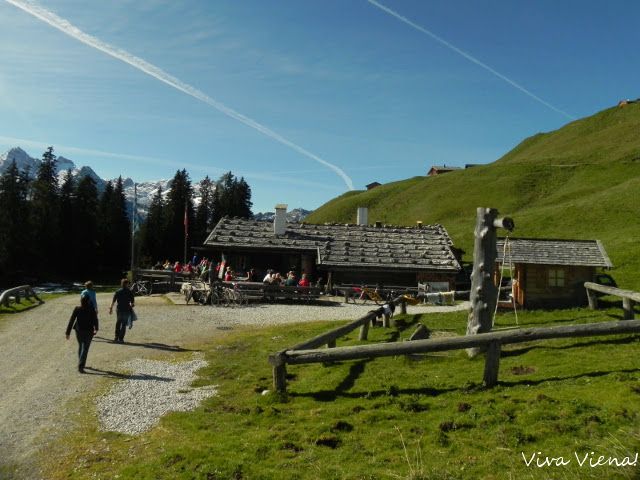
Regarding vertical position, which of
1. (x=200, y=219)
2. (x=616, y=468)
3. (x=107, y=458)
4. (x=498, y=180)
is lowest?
(x=107, y=458)

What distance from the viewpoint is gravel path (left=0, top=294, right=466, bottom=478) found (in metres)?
9.25

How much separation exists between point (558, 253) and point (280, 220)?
59.1ft

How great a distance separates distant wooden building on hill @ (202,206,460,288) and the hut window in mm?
9863

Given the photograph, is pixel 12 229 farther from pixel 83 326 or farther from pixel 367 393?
pixel 367 393

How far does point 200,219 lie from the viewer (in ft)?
279

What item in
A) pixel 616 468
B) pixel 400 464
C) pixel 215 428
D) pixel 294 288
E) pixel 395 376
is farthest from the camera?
pixel 294 288

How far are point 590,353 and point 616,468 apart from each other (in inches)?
246

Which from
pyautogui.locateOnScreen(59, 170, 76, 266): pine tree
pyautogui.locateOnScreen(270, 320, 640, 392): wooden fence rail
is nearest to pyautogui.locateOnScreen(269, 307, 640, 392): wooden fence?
pyautogui.locateOnScreen(270, 320, 640, 392): wooden fence rail

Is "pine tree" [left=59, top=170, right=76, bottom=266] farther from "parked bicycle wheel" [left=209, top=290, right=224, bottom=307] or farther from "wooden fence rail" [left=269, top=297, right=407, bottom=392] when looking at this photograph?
"wooden fence rail" [left=269, top=297, right=407, bottom=392]

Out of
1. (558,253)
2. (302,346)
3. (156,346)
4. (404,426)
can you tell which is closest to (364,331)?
(302,346)

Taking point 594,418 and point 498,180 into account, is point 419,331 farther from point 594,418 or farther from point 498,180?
point 498,180

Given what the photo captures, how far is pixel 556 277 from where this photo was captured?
21.8m

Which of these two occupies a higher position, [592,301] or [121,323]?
[592,301]

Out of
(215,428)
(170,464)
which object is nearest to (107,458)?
(170,464)
